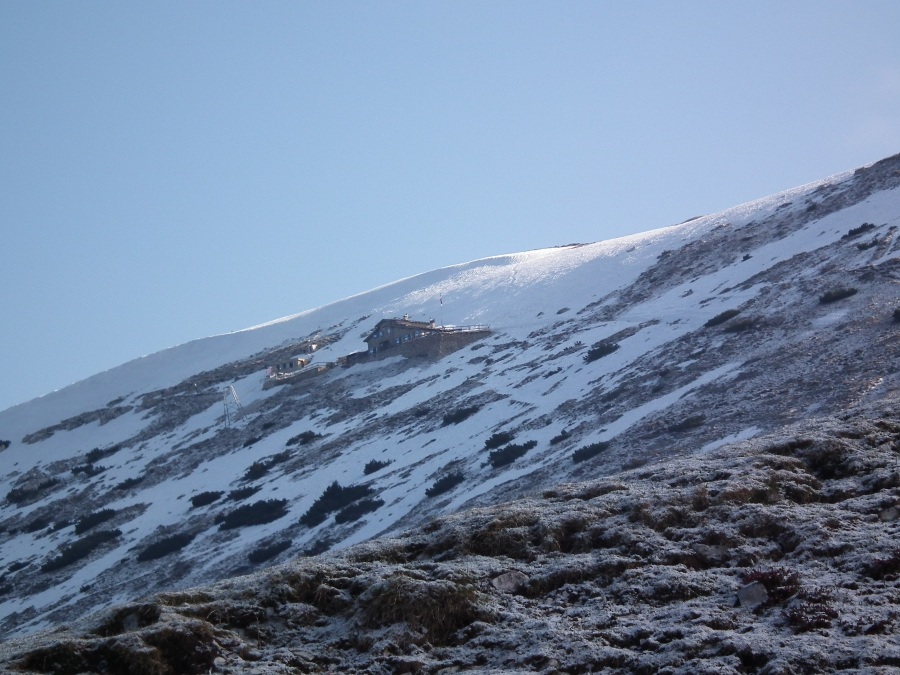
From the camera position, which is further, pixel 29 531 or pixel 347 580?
pixel 29 531

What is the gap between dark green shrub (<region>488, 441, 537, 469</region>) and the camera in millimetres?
26250

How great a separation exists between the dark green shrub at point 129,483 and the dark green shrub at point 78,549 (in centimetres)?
800

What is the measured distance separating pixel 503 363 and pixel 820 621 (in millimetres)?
38103

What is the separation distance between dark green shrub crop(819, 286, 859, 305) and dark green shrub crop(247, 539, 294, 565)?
774 inches

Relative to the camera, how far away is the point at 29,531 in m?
41.0

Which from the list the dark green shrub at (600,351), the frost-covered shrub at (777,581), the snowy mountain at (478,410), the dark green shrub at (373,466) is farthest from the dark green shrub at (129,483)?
the frost-covered shrub at (777,581)

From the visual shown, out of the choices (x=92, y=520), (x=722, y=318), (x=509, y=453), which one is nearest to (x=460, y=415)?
(x=509, y=453)

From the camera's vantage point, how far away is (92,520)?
1522 inches

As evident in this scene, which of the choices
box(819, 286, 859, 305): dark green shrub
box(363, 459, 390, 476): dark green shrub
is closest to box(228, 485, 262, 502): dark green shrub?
box(363, 459, 390, 476): dark green shrub

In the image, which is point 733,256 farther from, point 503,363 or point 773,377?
point 773,377

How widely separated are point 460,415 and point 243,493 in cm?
910

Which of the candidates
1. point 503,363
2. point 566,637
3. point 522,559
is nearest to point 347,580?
point 522,559

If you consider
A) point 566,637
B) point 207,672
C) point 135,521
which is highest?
point 207,672

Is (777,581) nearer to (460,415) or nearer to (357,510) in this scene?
(357,510)
